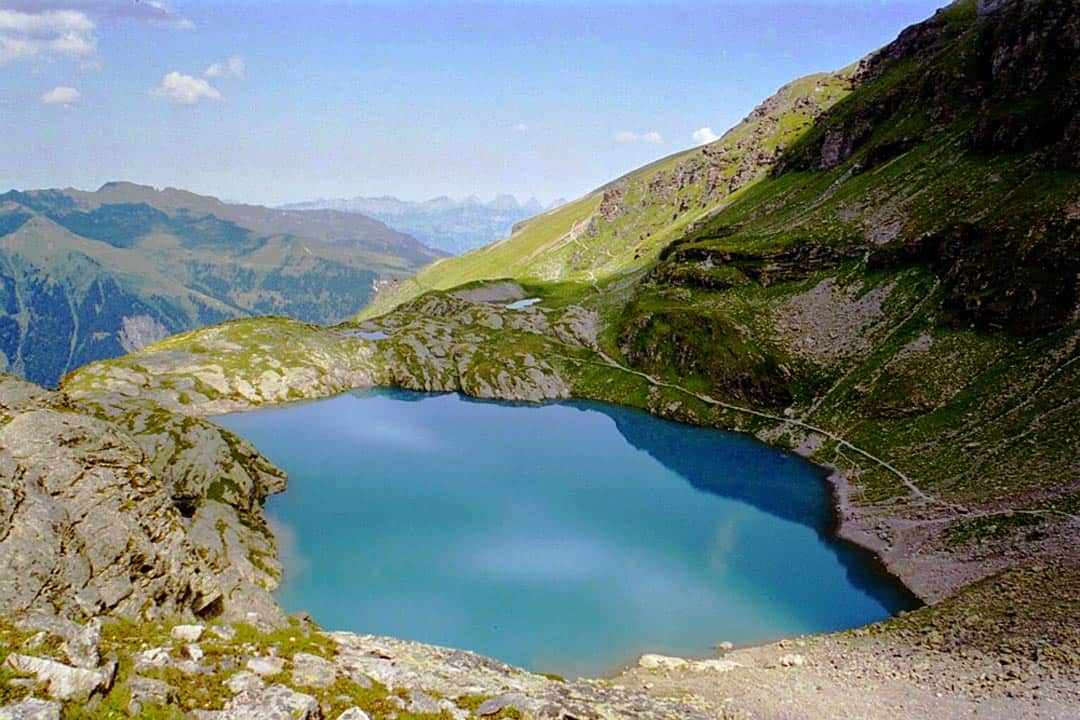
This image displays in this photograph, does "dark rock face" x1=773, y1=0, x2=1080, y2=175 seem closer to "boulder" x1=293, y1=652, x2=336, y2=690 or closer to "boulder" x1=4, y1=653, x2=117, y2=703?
"boulder" x1=293, y1=652, x2=336, y2=690

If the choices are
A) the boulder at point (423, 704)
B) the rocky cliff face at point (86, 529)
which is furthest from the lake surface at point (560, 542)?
the boulder at point (423, 704)

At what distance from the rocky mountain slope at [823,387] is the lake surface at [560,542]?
4214 mm

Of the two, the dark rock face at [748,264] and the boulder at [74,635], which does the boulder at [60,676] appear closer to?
the boulder at [74,635]

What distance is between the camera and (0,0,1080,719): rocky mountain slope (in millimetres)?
25688

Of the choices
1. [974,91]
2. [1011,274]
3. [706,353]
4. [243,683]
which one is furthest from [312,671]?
[974,91]

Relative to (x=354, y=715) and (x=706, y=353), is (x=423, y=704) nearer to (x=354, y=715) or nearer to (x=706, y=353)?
(x=354, y=715)

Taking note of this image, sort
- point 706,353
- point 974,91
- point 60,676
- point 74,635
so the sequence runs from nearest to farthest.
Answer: point 60,676
point 74,635
point 706,353
point 974,91

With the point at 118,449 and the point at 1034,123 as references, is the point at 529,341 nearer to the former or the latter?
the point at 1034,123

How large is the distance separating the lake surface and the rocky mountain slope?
166 inches

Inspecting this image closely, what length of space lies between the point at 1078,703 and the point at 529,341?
10912 centimetres

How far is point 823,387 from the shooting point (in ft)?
311

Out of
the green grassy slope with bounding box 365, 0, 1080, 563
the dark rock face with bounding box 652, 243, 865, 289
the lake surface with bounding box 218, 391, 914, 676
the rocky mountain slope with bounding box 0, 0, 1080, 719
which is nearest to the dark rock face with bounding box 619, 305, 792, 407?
the green grassy slope with bounding box 365, 0, 1080, 563

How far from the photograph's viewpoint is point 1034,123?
102125 mm

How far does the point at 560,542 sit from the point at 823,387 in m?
56.3
